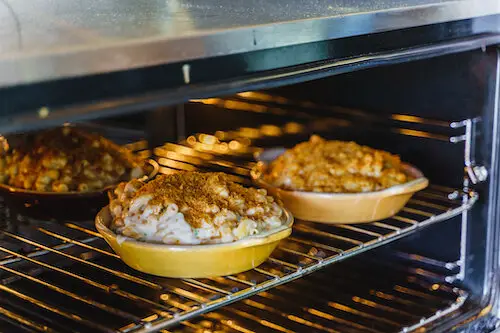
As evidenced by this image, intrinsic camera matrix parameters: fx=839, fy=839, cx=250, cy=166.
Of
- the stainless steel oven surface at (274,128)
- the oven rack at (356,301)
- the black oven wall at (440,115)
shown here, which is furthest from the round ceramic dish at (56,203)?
the black oven wall at (440,115)

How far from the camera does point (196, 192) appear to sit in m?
1.42

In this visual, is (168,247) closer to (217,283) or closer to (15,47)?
(217,283)

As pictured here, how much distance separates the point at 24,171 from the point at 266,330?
581 millimetres

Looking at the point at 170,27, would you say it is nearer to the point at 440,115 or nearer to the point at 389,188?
the point at 389,188

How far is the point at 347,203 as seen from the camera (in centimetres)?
162

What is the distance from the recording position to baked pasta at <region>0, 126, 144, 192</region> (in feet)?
5.48

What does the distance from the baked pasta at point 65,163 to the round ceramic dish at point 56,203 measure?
0.06 feet

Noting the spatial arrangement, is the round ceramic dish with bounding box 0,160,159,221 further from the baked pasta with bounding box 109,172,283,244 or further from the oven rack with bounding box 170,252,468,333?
the oven rack with bounding box 170,252,468,333

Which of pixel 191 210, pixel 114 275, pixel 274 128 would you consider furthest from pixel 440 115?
pixel 114 275

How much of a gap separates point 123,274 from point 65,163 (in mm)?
423

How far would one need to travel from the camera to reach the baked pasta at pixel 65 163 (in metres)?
1.67

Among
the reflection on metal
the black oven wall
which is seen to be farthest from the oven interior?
the reflection on metal

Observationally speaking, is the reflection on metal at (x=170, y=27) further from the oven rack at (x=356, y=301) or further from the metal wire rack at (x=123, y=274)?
the oven rack at (x=356, y=301)

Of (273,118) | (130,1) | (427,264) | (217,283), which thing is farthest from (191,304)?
(273,118)
